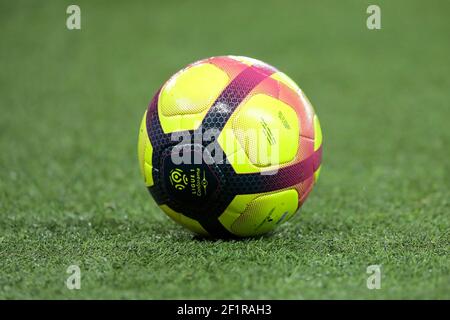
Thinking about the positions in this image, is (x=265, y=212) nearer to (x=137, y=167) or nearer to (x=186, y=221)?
(x=186, y=221)

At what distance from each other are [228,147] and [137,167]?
2605 millimetres

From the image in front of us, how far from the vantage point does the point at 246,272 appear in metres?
3.32

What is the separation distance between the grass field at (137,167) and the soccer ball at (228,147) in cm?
21

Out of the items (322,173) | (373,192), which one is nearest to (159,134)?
(373,192)

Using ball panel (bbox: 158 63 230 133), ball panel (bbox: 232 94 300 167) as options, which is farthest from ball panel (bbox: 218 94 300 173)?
ball panel (bbox: 158 63 230 133)

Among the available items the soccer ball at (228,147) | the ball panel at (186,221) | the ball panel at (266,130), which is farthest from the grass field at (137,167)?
the ball panel at (266,130)

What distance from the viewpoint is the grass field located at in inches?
132

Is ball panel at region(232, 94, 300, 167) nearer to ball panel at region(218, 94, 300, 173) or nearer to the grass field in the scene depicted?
ball panel at region(218, 94, 300, 173)

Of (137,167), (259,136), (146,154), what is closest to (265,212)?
(259,136)

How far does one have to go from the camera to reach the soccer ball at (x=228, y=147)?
11.5 ft

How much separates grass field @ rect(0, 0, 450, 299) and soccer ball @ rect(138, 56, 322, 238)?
8.2 inches

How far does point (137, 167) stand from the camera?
600 centimetres

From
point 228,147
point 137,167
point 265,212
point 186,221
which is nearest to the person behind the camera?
point 228,147

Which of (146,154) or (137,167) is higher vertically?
(146,154)
